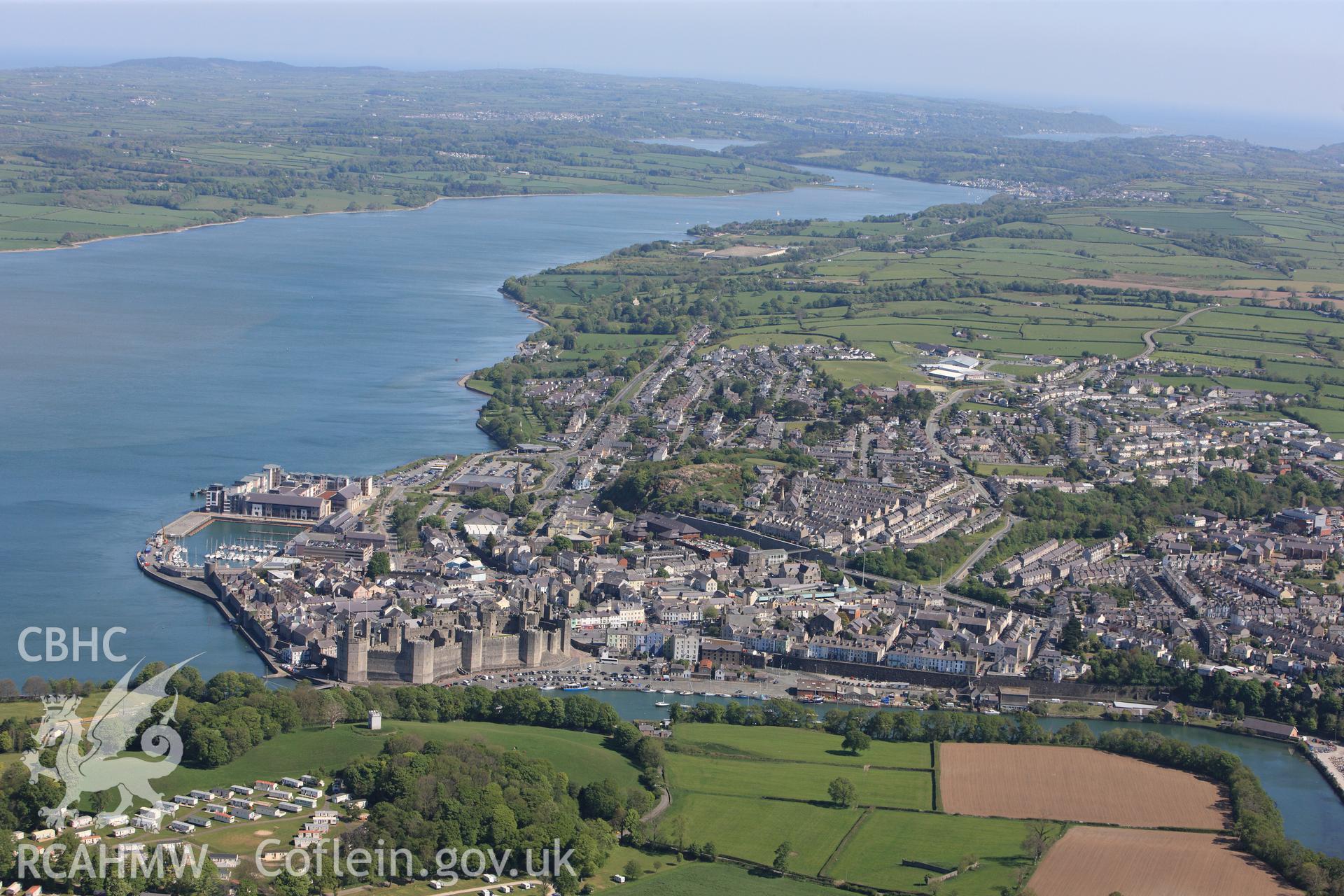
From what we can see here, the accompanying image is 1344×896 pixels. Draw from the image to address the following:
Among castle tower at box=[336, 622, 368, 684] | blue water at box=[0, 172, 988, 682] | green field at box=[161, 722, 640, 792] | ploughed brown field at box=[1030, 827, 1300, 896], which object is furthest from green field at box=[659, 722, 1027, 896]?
blue water at box=[0, 172, 988, 682]

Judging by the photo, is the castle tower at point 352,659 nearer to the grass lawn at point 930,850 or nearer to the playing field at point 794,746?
the playing field at point 794,746

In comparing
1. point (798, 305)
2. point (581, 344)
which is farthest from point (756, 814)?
point (798, 305)

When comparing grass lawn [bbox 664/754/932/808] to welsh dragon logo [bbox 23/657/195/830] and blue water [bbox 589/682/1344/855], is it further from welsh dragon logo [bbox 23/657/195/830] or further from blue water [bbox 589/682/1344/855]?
welsh dragon logo [bbox 23/657/195/830]

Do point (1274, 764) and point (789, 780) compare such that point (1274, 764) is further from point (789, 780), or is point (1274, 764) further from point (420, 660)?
point (420, 660)

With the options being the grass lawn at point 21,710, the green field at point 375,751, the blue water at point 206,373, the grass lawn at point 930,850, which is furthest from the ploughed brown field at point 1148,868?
the grass lawn at point 21,710

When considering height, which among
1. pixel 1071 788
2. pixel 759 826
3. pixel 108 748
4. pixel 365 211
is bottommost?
pixel 759 826

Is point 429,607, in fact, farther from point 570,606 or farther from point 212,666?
point 212,666

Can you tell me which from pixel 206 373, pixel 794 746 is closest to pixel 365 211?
pixel 206 373

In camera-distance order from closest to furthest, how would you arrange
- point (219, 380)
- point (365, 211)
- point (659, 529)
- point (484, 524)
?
point (484, 524) → point (659, 529) → point (219, 380) → point (365, 211)
